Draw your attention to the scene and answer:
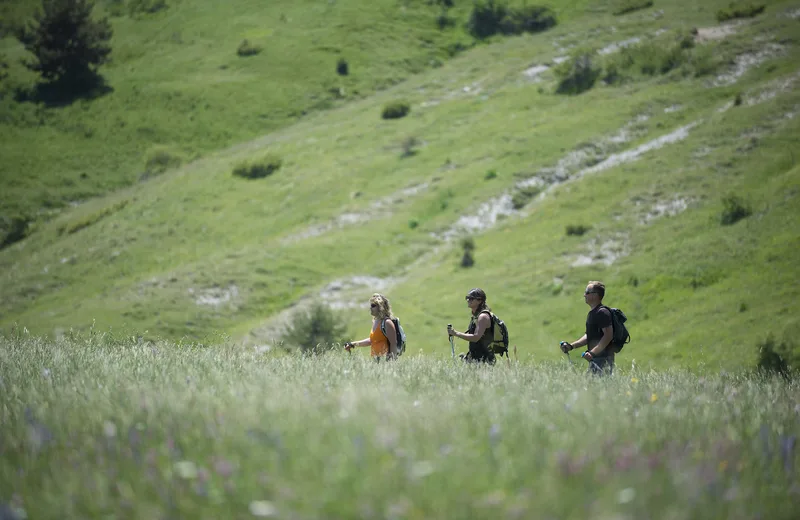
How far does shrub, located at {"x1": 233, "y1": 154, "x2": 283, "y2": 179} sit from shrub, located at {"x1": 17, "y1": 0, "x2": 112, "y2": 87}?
3567 centimetres

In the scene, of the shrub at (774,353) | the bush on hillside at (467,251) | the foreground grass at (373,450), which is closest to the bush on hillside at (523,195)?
the bush on hillside at (467,251)

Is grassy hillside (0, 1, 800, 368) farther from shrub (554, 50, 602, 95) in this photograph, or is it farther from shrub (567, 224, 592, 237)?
shrub (554, 50, 602, 95)

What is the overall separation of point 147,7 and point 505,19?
50.6m

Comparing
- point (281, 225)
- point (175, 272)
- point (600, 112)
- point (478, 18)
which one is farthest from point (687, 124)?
point (478, 18)

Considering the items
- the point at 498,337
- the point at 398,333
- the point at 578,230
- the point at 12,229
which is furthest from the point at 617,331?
the point at 12,229

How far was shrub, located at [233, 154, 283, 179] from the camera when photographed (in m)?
58.8

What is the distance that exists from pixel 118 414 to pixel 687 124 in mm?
44753

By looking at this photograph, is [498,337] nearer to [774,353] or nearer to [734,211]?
[774,353]

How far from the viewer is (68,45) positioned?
8575cm

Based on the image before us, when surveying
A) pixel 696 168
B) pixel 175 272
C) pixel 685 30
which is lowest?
pixel 175 272

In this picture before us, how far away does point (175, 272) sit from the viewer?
4409 cm

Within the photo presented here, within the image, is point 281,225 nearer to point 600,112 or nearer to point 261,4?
point 600,112

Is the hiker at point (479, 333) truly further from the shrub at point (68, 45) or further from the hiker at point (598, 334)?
the shrub at point (68, 45)

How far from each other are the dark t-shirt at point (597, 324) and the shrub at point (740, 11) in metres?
62.3
